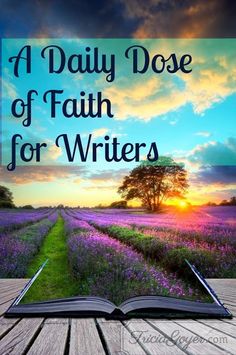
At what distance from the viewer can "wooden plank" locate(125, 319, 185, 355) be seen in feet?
7.29

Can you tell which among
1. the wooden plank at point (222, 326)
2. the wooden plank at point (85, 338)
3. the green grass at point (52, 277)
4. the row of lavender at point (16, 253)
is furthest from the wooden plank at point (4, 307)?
the row of lavender at point (16, 253)

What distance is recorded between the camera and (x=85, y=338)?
8.06ft

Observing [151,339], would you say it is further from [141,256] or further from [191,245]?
[191,245]

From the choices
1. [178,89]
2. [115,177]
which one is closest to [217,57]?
[178,89]

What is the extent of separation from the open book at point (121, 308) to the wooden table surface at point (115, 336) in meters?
0.06

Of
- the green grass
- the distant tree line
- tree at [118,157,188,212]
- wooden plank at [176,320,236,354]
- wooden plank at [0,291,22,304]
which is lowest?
the green grass

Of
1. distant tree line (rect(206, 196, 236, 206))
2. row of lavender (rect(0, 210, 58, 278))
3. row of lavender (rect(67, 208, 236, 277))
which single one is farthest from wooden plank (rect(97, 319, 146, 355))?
distant tree line (rect(206, 196, 236, 206))

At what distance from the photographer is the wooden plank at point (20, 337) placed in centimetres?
225

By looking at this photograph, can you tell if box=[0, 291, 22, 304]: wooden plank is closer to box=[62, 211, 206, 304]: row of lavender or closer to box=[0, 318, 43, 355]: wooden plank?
box=[0, 318, 43, 355]: wooden plank

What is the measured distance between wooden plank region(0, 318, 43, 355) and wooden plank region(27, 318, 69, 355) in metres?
0.04

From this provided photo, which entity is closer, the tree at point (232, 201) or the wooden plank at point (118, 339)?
the wooden plank at point (118, 339)

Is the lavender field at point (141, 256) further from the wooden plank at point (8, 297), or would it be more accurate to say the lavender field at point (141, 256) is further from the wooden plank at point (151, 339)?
the wooden plank at point (151, 339)

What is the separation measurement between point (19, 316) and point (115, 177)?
7.91m

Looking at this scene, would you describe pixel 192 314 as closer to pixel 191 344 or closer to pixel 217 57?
pixel 191 344
